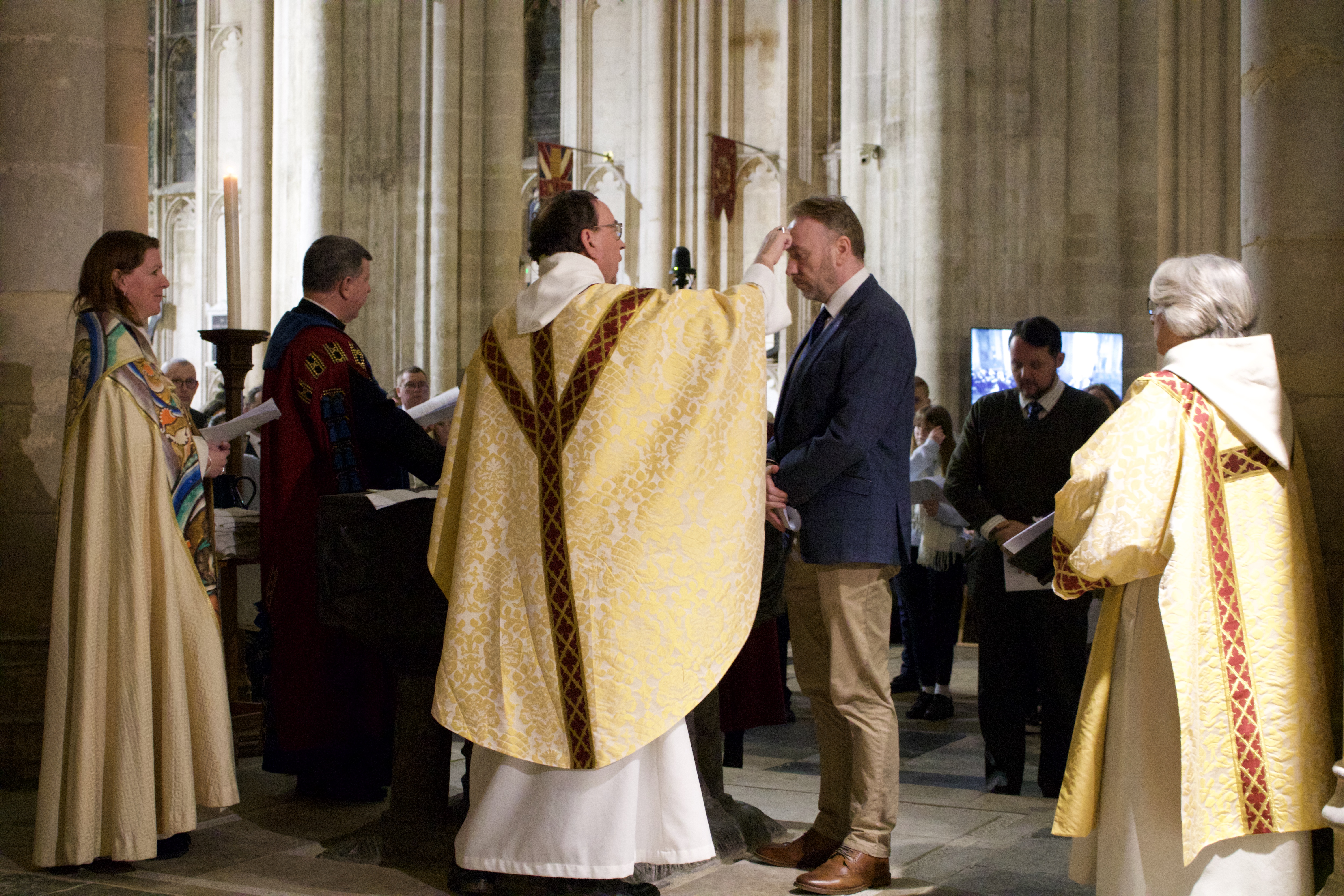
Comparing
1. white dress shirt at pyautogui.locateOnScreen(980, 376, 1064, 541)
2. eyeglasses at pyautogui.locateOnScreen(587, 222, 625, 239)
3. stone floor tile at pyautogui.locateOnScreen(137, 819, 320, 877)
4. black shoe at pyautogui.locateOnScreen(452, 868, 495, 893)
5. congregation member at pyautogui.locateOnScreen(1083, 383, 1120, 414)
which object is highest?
eyeglasses at pyautogui.locateOnScreen(587, 222, 625, 239)

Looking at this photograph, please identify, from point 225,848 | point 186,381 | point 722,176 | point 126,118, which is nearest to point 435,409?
point 225,848

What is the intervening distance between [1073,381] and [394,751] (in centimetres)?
814

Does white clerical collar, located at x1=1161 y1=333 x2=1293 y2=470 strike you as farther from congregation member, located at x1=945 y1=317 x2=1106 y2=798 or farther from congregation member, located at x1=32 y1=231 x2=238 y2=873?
congregation member, located at x1=32 y1=231 x2=238 y2=873

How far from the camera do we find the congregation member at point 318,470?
442cm

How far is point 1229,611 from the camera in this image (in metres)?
3.03

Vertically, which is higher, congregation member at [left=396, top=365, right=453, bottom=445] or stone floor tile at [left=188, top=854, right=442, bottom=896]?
congregation member at [left=396, top=365, right=453, bottom=445]

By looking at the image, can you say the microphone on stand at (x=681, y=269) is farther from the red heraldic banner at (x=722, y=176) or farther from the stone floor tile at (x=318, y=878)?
the red heraldic banner at (x=722, y=176)

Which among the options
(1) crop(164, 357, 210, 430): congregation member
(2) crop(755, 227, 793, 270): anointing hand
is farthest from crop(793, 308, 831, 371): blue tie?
(1) crop(164, 357, 210, 430): congregation member

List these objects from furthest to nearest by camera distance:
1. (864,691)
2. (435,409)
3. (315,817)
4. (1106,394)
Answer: (1106,394), (315,817), (435,409), (864,691)

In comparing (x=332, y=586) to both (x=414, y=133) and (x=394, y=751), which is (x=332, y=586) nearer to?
(x=394, y=751)

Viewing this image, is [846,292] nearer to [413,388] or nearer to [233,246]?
[233,246]

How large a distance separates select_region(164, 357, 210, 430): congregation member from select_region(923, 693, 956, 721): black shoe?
150 inches

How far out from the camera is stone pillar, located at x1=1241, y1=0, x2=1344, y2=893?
3500 millimetres

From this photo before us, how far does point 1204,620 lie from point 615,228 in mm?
1701
